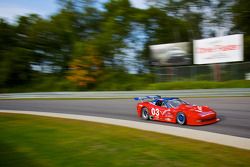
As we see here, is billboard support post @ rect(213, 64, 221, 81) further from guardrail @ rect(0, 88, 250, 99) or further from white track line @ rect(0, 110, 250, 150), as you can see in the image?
white track line @ rect(0, 110, 250, 150)

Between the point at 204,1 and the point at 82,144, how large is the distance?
36.9 m

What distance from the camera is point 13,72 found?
4012 cm

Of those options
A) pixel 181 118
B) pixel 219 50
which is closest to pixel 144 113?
pixel 181 118

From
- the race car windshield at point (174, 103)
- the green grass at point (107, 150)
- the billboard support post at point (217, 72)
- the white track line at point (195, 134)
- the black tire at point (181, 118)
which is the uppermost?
the billboard support post at point (217, 72)

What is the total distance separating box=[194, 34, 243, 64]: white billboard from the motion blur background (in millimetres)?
3389

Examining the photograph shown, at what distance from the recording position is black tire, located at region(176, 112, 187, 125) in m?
11.6

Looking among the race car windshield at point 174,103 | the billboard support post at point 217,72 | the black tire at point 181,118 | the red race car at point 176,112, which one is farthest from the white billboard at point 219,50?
the black tire at point 181,118

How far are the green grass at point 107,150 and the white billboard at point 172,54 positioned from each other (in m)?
22.4

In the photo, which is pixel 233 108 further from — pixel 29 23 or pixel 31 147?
pixel 29 23

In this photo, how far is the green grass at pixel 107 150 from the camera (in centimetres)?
682

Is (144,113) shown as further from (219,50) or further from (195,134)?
(219,50)

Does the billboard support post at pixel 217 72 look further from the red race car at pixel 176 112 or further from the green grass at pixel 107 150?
the green grass at pixel 107 150

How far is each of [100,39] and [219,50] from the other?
1645 cm

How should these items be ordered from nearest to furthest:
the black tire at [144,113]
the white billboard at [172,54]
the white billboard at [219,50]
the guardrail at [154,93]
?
the black tire at [144,113]
the guardrail at [154,93]
the white billboard at [219,50]
the white billboard at [172,54]
